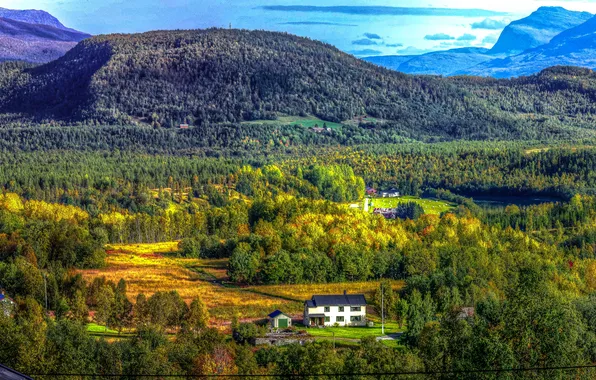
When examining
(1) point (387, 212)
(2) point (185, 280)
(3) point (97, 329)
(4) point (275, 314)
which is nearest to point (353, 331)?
(4) point (275, 314)

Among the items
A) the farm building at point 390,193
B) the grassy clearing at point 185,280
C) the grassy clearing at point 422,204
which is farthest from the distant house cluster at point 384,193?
the grassy clearing at point 185,280

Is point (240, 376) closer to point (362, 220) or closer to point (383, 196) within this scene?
point (362, 220)

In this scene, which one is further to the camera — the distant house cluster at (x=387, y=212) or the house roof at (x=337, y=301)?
the distant house cluster at (x=387, y=212)

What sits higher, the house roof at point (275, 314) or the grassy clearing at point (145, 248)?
the house roof at point (275, 314)

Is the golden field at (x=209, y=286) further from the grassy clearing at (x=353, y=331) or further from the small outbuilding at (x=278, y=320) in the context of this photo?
the grassy clearing at (x=353, y=331)

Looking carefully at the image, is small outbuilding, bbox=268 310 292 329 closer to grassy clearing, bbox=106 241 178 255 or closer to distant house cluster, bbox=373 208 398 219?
grassy clearing, bbox=106 241 178 255

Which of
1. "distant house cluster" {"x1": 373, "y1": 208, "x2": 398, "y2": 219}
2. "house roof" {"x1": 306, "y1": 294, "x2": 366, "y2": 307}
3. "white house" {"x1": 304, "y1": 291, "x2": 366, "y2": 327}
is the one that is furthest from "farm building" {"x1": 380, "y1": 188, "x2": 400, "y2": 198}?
"white house" {"x1": 304, "y1": 291, "x2": 366, "y2": 327}
